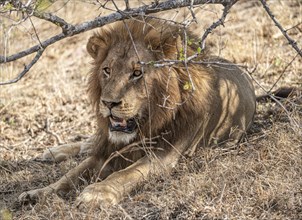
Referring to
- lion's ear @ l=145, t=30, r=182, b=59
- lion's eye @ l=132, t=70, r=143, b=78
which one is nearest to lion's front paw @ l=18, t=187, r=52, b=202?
lion's eye @ l=132, t=70, r=143, b=78

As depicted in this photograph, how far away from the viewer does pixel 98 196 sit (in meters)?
4.79

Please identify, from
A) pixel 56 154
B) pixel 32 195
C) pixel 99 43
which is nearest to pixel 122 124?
pixel 99 43

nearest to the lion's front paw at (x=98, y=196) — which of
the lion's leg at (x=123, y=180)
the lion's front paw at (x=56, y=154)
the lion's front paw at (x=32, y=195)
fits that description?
the lion's leg at (x=123, y=180)

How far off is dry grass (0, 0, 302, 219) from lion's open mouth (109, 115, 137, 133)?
1.48 feet

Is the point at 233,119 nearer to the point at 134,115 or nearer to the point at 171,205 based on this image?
the point at 134,115

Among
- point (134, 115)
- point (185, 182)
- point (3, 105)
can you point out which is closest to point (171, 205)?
point (185, 182)

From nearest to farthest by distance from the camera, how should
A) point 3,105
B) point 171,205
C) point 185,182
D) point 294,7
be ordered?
1. point 171,205
2. point 185,182
3. point 3,105
4. point 294,7

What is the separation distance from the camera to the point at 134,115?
5.07 metres

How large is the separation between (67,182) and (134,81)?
1.03 meters

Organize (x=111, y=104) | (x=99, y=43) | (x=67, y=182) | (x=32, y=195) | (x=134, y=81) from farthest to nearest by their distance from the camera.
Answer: (x=99, y=43) < (x=67, y=182) < (x=32, y=195) < (x=134, y=81) < (x=111, y=104)

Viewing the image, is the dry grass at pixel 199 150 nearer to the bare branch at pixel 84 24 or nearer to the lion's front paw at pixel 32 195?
the lion's front paw at pixel 32 195

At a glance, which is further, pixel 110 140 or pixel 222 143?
pixel 222 143

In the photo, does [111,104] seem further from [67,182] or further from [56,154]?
[56,154]

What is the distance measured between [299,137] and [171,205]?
1.40 meters
